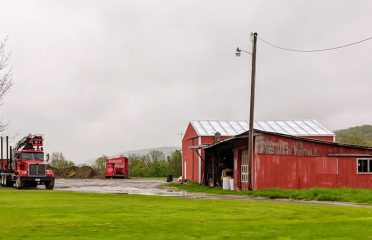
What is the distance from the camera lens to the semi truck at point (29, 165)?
1789 inches

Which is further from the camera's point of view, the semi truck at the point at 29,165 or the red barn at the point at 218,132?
the red barn at the point at 218,132

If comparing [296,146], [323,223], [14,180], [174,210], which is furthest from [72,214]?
[14,180]

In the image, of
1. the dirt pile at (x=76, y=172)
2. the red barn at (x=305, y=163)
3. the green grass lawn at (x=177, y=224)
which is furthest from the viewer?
the dirt pile at (x=76, y=172)

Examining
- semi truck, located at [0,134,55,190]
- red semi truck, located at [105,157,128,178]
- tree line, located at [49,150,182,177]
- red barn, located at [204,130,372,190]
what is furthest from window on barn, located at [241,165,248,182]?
tree line, located at [49,150,182,177]

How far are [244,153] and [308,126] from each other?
23937 mm

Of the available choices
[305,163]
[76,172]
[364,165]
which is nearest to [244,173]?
[305,163]

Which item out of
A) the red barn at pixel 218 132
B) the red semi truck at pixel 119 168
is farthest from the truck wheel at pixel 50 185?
the red semi truck at pixel 119 168

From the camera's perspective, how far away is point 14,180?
1877 inches

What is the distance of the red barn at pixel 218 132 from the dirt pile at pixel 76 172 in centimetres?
2472

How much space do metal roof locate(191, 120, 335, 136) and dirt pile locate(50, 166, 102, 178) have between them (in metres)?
30.3

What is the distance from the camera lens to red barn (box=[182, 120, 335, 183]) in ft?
194

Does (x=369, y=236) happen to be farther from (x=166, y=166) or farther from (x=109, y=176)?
(x=166, y=166)

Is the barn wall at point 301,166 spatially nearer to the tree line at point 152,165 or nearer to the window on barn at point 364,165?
the window on barn at point 364,165

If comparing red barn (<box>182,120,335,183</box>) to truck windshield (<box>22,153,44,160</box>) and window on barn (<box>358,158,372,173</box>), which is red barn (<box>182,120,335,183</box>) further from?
window on barn (<box>358,158,372,173</box>)
